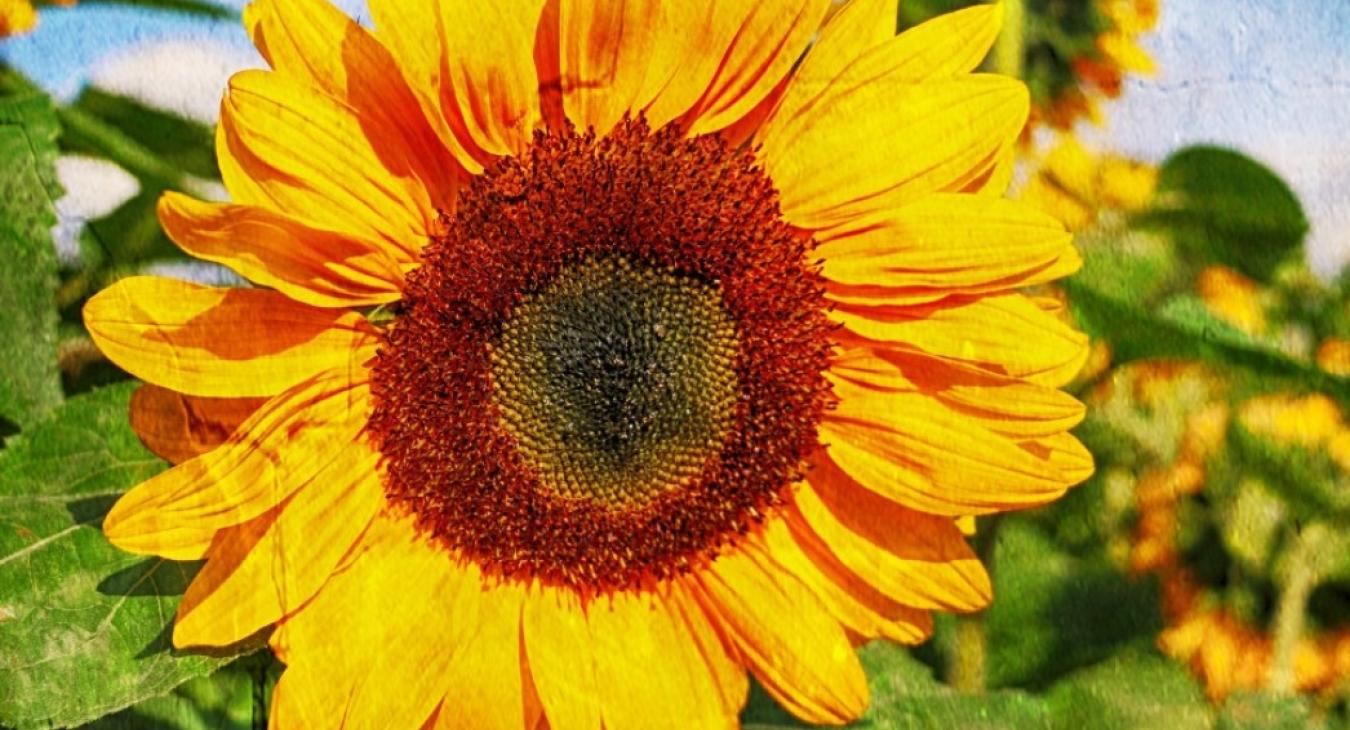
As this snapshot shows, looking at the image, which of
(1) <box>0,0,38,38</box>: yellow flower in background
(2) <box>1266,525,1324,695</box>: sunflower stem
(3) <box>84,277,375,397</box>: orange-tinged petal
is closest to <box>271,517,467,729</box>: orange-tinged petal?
(3) <box>84,277,375,397</box>: orange-tinged petal

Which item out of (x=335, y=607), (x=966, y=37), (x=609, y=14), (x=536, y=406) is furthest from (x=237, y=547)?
(x=966, y=37)

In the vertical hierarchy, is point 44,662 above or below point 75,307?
below

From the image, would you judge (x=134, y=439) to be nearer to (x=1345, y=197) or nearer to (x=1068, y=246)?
(x=1068, y=246)

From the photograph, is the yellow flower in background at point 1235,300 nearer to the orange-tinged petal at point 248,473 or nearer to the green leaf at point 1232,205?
the green leaf at point 1232,205

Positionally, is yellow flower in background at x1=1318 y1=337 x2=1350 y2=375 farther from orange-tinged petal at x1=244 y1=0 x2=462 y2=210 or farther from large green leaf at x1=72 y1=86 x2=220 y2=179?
large green leaf at x1=72 y1=86 x2=220 y2=179

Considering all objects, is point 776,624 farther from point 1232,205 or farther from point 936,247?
point 1232,205

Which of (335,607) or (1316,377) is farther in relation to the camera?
(1316,377)

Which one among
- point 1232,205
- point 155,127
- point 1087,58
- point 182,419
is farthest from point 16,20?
point 1232,205
